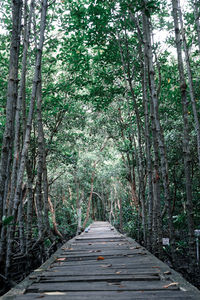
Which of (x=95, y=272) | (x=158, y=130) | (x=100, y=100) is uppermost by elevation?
(x=100, y=100)

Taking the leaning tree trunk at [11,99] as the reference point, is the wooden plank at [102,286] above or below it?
below

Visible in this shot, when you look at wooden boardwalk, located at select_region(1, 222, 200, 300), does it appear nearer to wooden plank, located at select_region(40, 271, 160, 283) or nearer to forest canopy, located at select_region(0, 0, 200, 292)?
wooden plank, located at select_region(40, 271, 160, 283)

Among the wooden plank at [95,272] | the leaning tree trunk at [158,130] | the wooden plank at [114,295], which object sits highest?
the leaning tree trunk at [158,130]

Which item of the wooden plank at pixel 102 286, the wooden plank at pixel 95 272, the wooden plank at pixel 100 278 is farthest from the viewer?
the wooden plank at pixel 95 272

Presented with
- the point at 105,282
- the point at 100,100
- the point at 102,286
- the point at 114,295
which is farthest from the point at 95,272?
the point at 100,100

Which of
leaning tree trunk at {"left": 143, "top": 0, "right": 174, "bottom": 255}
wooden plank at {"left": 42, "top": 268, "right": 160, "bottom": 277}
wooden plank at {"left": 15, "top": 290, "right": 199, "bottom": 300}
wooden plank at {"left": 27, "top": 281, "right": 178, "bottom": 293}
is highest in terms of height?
leaning tree trunk at {"left": 143, "top": 0, "right": 174, "bottom": 255}

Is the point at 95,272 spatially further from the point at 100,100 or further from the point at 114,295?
the point at 100,100

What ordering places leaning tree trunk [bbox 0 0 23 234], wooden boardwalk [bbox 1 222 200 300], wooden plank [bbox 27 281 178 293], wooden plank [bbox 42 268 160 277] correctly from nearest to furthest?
wooden boardwalk [bbox 1 222 200 300]
wooden plank [bbox 27 281 178 293]
leaning tree trunk [bbox 0 0 23 234]
wooden plank [bbox 42 268 160 277]

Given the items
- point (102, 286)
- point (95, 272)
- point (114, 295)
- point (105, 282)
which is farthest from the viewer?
point (95, 272)

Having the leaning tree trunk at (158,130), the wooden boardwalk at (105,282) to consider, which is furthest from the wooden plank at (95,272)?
the leaning tree trunk at (158,130)

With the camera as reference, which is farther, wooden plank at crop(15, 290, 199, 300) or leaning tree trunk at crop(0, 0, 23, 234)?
leaning tree trunk at crop(0, 0, 23, 234)

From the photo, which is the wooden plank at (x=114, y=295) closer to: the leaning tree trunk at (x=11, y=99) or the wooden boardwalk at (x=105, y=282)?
the wooden boardwalk at (x=105, y=282)

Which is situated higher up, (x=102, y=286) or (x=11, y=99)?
(x=11, y=99)

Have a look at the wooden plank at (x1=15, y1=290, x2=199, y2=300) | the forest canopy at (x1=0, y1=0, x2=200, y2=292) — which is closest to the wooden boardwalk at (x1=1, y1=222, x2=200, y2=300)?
the wooden plank at (x1=15, y1=290, x2=199, y2=300)
